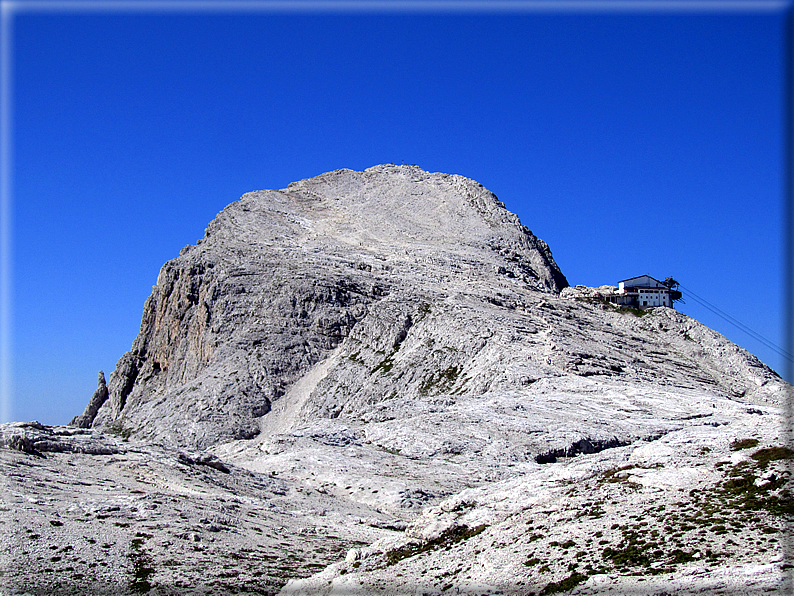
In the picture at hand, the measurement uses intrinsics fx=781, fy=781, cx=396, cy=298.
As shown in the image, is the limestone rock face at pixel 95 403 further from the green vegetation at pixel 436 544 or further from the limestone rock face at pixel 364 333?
the green vegetation at pixel 436 544

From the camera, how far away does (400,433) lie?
242 ft

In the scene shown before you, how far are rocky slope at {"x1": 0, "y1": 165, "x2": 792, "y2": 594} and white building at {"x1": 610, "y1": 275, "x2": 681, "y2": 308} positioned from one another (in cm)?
802

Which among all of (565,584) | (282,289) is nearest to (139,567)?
(565,584)

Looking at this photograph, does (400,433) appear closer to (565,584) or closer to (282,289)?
(565,584)

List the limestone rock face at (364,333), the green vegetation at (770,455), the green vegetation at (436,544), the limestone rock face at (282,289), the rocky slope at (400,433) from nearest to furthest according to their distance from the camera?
the rocky slope at (400,433), the green vegetation at (770,455), the green vegetation at (436,544), the limestone rock face at (364,333), the limestone rock face at (282,289)

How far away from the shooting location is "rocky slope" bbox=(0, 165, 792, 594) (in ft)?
106

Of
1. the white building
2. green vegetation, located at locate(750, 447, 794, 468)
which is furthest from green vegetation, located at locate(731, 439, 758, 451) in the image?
the white building

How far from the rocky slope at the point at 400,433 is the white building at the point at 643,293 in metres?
8.02

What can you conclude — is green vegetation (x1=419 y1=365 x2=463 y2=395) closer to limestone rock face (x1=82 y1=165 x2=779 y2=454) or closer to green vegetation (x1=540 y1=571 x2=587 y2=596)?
limestone rock face (x1=82 y1=165 x2=779 y2=454)

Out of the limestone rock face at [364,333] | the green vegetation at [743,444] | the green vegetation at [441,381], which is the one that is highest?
the limestone rock face at [364,333]

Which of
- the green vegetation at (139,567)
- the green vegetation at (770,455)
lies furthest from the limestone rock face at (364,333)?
the green vegetation at (139,567)

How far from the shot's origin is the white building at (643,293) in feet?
442

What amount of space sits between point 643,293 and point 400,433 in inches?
2998

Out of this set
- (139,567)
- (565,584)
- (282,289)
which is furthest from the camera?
(282,289)
